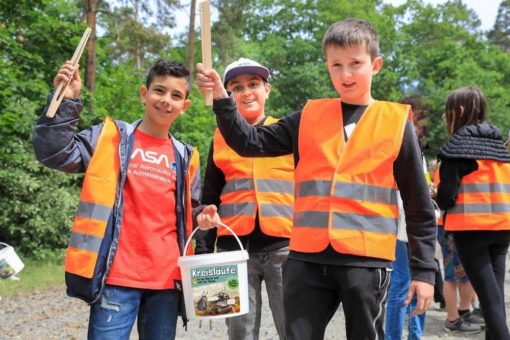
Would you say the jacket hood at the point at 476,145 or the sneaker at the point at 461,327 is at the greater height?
the jacket hood at the point at 476,145

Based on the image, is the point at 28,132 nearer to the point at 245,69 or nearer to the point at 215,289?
the point at 245,69

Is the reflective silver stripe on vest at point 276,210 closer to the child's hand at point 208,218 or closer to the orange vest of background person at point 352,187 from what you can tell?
the child's hand at point 208,218

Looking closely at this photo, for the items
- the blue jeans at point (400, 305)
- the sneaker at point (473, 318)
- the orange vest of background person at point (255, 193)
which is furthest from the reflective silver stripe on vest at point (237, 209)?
the sneaker at point (473, 318)

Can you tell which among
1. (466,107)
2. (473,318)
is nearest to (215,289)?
(466,107)

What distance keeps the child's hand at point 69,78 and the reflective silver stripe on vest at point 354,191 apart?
121 centimetres

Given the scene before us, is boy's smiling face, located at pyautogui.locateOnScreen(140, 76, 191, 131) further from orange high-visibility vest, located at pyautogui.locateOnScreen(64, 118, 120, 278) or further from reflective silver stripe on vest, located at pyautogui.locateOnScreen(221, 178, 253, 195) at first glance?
reflective silver stripe on vest, located at pyautogui.locateOnScreen(221, 178, 253, 195)

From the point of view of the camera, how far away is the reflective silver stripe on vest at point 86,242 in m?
2.67

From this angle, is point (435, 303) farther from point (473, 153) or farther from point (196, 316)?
point (196, 316)

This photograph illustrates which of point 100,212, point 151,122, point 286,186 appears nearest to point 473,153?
point 286,186

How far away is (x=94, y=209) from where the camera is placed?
8.93ft

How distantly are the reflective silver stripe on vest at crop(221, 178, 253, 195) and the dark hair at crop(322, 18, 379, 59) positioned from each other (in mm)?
1196

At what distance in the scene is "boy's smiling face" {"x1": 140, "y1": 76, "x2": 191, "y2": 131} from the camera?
9.97ft

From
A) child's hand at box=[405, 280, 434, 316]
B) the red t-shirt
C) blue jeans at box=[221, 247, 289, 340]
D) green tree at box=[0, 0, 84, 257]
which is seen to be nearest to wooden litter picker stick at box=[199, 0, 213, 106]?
the red t-shirt

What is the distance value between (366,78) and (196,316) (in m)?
1.40
